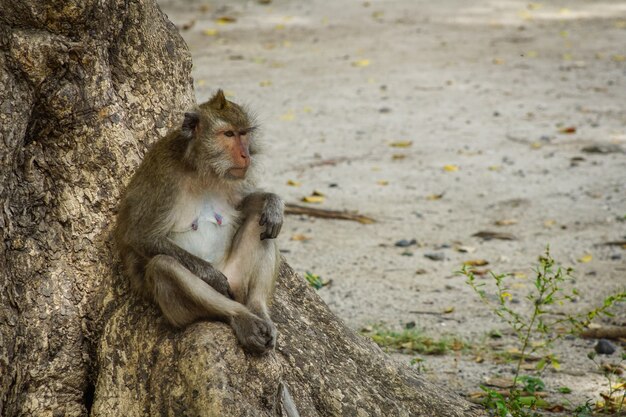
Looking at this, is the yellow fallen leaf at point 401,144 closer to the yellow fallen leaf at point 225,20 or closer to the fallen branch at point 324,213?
the fallen branch at point 324,213

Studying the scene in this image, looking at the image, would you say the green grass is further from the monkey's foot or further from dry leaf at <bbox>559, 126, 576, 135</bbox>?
dry leaf at <bbox>559, 126, 576, 135</bbox>

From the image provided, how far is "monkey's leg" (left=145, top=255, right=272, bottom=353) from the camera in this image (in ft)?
12.6

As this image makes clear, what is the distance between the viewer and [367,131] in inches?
425

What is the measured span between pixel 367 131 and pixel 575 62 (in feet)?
13.0

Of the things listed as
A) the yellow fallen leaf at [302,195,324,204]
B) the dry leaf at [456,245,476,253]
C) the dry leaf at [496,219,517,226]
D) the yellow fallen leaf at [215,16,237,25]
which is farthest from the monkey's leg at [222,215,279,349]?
the yellow fallen leaf at [215,16,237,25]

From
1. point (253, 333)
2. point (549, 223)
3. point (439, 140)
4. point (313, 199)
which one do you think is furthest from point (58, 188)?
point (439, 140)

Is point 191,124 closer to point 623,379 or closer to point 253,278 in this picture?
point 253,278

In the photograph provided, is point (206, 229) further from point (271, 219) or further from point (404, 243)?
Answer: point (404, 243)

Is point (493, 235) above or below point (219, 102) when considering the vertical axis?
below

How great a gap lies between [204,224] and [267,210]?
293 mm

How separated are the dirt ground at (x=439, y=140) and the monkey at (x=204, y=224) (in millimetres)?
649

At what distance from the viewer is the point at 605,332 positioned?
618cm

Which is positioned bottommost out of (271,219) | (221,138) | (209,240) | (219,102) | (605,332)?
(605,332)

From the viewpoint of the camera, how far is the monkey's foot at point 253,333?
12.3 feet
